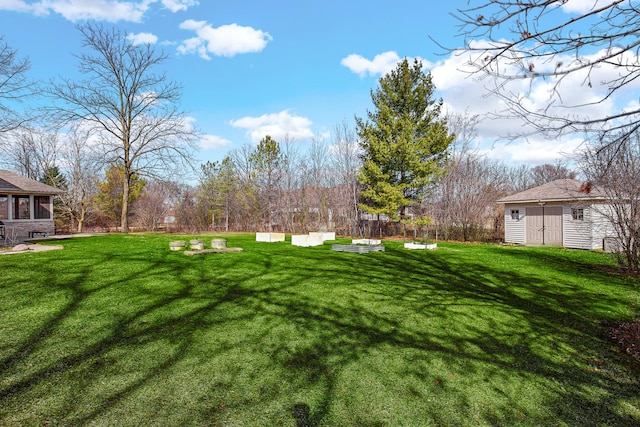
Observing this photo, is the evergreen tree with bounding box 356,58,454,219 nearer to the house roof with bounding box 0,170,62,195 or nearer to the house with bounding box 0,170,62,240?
the house roof with bounding box 0,170,62,195

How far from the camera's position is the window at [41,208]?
17156 mm

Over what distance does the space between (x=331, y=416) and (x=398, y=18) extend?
4.11 metres

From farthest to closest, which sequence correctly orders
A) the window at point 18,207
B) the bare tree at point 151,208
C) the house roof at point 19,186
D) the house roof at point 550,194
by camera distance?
the bare tree at point 151,208
the window at point 18,207
the house roof at point 19,186
the house roof at point 550,194

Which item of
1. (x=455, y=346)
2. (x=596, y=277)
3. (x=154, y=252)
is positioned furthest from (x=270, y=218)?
(x=455, y=346)

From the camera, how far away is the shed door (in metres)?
15.6

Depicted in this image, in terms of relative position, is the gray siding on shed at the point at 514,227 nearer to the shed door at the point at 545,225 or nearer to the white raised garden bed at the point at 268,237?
the shed door at the point at 545,225

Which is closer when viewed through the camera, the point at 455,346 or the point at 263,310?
the point at 455,346

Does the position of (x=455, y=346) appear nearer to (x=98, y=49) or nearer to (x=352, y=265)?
(x=352, y=265)

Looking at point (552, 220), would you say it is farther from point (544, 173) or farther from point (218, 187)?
point (544, 173)

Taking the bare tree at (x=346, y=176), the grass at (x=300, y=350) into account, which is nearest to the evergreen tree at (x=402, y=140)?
the bare tree at (x=346, y=176)

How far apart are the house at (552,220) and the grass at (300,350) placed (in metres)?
9.08

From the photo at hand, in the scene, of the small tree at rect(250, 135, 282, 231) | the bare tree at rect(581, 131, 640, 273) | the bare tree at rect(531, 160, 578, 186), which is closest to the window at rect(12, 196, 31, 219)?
the small tree at rect(250, 135, 282, 231)

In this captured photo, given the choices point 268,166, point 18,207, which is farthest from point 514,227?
point 18,207

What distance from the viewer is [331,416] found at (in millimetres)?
2779
